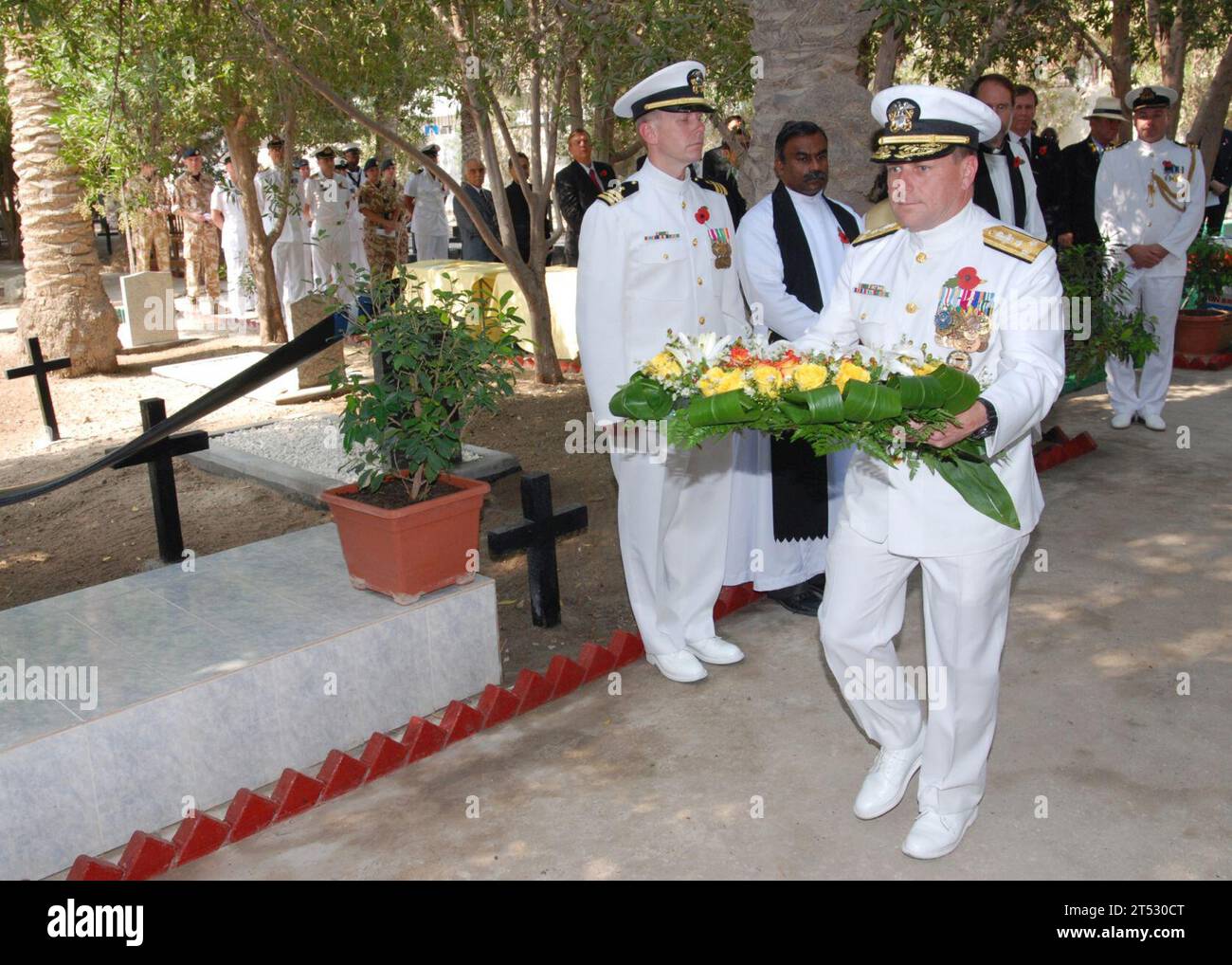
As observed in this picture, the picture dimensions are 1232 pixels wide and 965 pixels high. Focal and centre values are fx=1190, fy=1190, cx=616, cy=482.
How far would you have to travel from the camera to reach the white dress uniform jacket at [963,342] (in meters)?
3.19

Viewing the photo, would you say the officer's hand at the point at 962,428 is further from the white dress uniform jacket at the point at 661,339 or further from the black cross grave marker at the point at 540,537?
the black cross grave marker at the point at 540,537

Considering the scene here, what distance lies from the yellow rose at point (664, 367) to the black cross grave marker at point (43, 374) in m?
7.53

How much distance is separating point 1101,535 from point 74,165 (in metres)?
10.3

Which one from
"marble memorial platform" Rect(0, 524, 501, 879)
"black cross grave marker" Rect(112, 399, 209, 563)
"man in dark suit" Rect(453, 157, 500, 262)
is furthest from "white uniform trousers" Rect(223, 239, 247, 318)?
"marble memorial platform" Rect(0, 524, 501, 879)

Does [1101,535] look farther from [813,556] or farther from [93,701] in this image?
[93,701]

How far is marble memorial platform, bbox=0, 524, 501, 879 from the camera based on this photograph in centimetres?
365

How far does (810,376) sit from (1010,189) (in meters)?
4.05

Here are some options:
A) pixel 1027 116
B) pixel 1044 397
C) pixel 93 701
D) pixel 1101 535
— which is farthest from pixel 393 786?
pixel 1027 116

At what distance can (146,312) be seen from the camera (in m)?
14.6

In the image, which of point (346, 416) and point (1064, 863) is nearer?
point (1064, 863)

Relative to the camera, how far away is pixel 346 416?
15.6 ft

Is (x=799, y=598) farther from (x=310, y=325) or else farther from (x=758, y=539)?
(x=310, y=325)

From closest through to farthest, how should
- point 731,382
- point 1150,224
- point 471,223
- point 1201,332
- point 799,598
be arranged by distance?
point 731,382 → point 799,598 → point 1150,224 → point 1201,332 → point 471,223

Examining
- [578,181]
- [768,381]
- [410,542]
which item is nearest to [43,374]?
[578,181]
